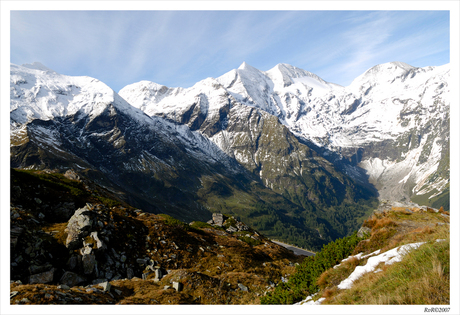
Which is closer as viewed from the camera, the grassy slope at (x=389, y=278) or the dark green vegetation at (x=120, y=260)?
the grassy slope at (x=389, y=278)

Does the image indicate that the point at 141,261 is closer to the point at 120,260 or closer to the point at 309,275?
the point at 120,260

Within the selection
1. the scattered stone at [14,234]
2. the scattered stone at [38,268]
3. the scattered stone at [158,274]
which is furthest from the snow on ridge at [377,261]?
the scattered stone at [14,234]

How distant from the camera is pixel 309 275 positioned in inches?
527

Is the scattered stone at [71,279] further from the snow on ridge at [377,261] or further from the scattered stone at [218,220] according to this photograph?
the scattered stone at [218,220]

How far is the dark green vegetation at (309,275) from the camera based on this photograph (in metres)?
12.0

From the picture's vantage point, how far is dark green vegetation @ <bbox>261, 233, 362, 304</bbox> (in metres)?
12.0

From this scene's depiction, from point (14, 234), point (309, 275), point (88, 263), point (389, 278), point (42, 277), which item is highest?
point (14, 234)

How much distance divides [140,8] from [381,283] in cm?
2032

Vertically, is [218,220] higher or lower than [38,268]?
higher

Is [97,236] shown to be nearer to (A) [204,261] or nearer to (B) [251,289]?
(A) [204,261]

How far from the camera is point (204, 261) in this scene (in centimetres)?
2216

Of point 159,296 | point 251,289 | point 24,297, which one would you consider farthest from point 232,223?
point 24,297

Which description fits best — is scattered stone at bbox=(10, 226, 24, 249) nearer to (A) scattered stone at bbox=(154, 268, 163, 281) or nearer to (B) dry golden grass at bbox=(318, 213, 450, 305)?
(A) scattered stone at bbox=(154, 268, 163, 281)

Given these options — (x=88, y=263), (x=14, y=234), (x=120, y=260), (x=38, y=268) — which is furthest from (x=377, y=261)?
(x=14, y=234)
